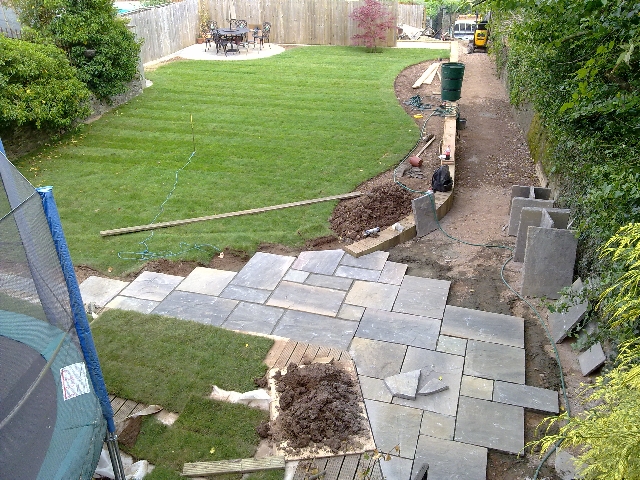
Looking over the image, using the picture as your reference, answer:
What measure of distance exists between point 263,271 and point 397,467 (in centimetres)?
307

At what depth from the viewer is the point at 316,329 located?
566 cm

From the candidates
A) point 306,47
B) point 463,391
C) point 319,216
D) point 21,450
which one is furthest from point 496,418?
point 306,47

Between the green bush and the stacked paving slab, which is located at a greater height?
the green bush

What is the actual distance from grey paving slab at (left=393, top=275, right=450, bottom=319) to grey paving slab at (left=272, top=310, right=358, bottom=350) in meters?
0.66

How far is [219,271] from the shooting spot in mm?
6648

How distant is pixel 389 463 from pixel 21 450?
97.8 inches

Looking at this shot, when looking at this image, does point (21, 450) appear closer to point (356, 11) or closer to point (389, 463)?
point (389, 463)

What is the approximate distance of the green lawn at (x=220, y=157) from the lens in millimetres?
7660

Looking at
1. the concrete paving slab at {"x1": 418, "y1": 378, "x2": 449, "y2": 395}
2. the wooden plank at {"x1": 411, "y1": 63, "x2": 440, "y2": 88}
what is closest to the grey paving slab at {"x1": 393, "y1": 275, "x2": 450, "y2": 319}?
the concrete paving slab at {"x1": 418, "y1": 378, "x2": 449, "y2": 395}

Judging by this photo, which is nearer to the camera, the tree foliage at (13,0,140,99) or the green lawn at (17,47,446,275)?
the green lawn at (17,47,446,275)

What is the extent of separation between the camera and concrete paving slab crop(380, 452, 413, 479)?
4094mm

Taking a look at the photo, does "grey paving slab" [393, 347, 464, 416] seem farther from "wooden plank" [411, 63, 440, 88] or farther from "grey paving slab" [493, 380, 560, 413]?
"wooden plank" [411, 63, 440, 88]

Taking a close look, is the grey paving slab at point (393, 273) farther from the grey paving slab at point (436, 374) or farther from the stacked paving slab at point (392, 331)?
the grey paving slab at point (436, 374)

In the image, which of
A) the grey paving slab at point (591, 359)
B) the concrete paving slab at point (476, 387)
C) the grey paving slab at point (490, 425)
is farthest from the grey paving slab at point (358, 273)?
the grey paving slab at point (591, 359)
